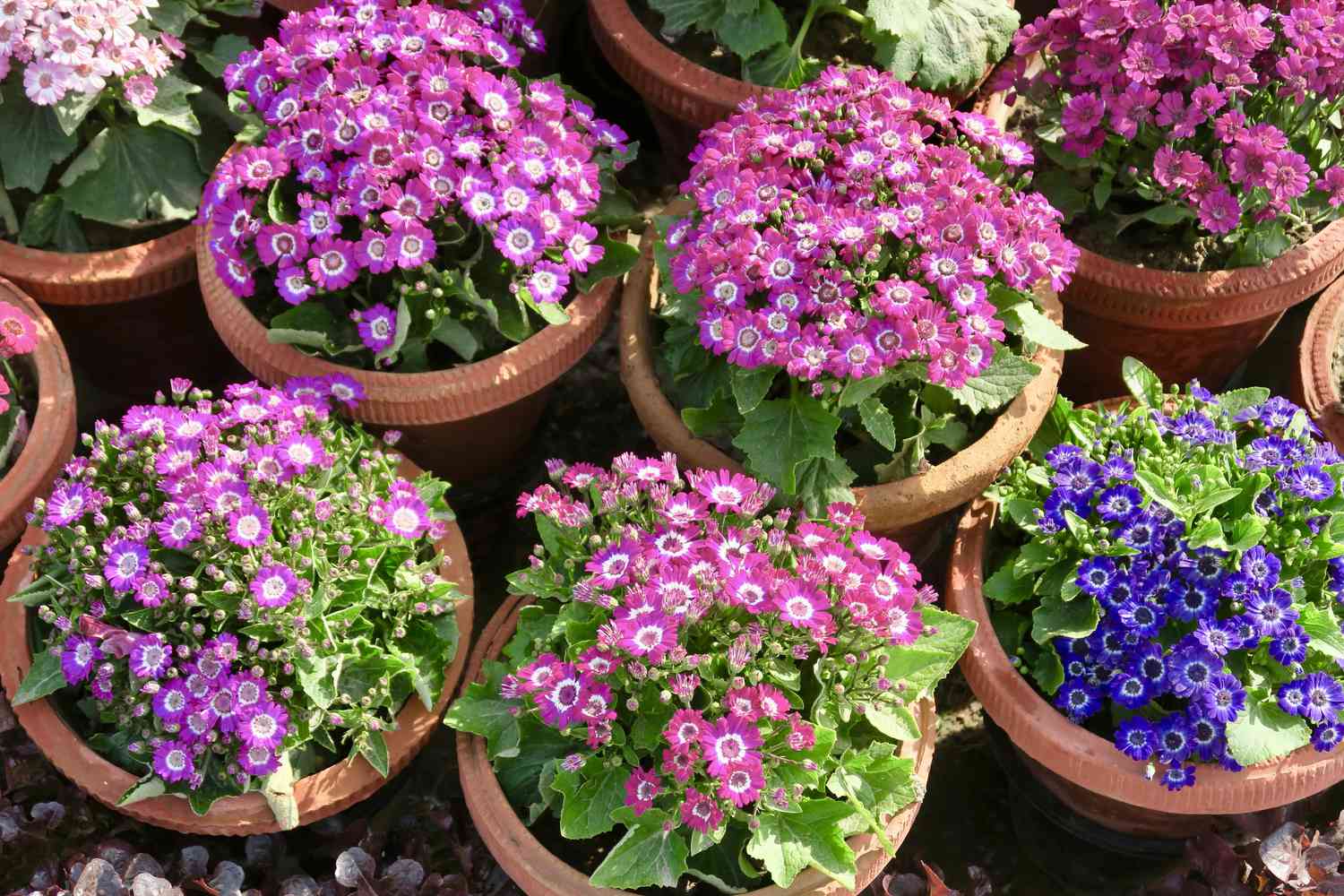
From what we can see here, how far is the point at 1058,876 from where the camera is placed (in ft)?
11.3

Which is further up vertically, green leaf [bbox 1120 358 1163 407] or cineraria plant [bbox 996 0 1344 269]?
cineraria plant [bbox 996 0 1344 269]

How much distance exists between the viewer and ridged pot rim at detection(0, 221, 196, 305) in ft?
11.8

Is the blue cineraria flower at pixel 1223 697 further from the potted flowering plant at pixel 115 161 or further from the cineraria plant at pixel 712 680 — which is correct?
the potted flowering plant at pixel 115 161

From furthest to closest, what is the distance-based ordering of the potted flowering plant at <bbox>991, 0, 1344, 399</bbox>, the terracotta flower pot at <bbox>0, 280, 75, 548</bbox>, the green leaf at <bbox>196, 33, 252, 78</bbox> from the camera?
the green leaf at <bbox>196, 33, 252, 78</bbox> < the terracotta flower pot at <bbox>0, 280, 75, 548</bbox> < the potted flowering plant at <bbox>991, 0, 1344, 399</bbox>

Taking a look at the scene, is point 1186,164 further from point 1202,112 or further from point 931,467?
point 931,467

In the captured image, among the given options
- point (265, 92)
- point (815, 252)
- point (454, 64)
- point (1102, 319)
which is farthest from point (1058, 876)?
point (265, 92)

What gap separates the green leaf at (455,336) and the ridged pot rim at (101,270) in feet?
3.04

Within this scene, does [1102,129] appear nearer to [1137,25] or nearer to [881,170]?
[1137,25]

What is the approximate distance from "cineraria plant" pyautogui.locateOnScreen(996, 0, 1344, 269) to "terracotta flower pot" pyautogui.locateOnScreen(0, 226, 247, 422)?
2.24 meters

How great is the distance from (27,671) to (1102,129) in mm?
2753

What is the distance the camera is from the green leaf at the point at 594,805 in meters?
2.57

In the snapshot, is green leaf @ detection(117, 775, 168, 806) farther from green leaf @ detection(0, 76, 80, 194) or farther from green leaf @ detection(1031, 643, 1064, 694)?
green leaf @ detection(1031, 643, 1064, 694)

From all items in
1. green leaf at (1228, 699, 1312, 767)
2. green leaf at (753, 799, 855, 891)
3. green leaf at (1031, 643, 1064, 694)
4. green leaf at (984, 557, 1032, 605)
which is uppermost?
green leaf at (1228, 699, 1312, 767)

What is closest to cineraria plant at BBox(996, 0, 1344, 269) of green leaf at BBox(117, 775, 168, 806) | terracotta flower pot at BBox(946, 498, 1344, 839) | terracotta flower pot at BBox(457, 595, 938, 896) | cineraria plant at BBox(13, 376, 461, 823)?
terracotta flower pot at BBox(946, 498, 1344, 839)
